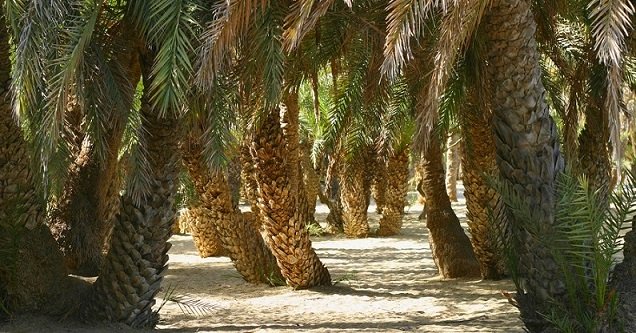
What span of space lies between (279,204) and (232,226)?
1.66 m

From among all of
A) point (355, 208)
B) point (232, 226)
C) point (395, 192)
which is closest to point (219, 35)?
point (232, 226)

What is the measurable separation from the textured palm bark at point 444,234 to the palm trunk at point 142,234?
598 centimetres

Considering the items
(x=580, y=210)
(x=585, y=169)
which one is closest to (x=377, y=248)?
(x=585, y=169)

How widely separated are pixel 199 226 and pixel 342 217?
7198mm

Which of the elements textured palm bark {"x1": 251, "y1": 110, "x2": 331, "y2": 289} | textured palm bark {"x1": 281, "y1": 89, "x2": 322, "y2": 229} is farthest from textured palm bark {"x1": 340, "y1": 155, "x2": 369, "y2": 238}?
textured palm bark {"x1": 251, "y1": 110, "x2": 331, "y2": 289}

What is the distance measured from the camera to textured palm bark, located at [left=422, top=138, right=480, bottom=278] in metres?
14.0

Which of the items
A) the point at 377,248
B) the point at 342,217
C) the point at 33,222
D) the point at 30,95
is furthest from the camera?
the point at 342,217

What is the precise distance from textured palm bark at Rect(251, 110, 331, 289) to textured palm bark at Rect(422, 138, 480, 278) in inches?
91.5

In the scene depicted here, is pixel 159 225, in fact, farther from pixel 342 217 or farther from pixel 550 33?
pixel 342 217

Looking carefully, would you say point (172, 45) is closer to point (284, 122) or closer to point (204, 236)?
point (284, 122)

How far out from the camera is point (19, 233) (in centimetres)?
863

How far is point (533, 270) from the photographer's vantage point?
758 cm

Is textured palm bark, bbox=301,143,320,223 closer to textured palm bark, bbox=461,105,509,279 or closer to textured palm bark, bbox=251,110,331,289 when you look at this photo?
textured palm bark, bbox=461,105,509,279

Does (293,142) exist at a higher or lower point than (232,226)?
higher
